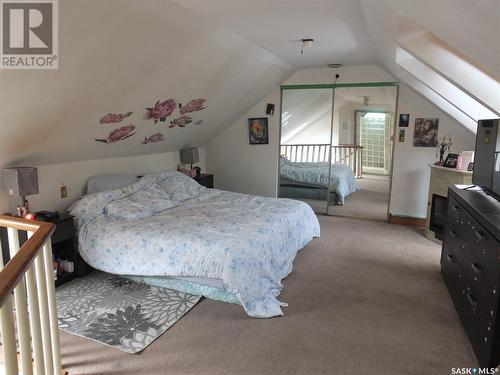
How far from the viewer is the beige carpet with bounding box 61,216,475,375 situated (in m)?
2.08

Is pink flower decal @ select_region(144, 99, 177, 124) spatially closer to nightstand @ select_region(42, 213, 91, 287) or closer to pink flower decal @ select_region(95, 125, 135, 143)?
pink flower decal @ select_region(95, 125, 135, 143)

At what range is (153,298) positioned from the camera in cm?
286

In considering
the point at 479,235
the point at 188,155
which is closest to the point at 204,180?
the point at 188,155

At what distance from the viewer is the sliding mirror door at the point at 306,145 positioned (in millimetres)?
5574

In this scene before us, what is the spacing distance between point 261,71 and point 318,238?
2344 millimetres

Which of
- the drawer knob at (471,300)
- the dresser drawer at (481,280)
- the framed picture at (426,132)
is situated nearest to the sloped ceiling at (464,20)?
Result: the dresser drawer at (481,280)

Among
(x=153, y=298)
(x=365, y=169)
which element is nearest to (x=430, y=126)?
(x=365, y=169)

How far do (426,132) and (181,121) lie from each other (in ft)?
11.2

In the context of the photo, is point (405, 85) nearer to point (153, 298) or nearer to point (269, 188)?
point (269, 188)

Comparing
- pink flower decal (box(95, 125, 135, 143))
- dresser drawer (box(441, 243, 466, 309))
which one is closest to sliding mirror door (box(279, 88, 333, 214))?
dresser drawer (box(441, 243, 466, 309))

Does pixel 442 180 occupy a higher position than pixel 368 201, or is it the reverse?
pixel 442 180

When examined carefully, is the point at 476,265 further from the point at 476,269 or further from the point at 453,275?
the point at 453,275

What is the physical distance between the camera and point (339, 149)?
5637mm

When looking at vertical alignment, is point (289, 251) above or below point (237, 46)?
below
